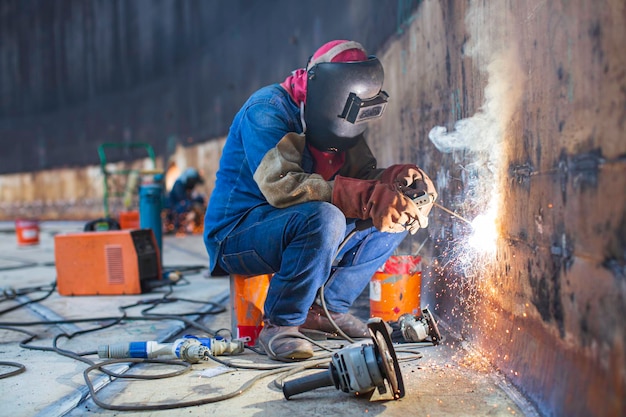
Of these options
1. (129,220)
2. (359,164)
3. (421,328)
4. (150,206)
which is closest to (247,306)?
(421,328)

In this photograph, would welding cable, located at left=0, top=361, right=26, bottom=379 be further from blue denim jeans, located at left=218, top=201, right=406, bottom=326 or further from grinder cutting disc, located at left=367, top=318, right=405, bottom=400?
grinder cutting disc, located at left=367, top=318, right=405, bottom=400

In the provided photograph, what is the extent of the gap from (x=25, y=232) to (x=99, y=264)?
15.4ft

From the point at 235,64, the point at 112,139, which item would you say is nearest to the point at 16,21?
the point at 112,139

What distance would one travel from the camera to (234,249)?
2584 mm

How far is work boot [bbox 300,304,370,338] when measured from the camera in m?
2.74

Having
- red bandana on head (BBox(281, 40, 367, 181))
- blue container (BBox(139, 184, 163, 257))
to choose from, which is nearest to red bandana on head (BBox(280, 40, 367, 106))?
red bandana on head (BBox(281, 40, 367, 181))

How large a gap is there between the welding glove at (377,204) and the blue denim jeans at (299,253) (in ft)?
0.18

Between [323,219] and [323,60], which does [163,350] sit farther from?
[323,60]

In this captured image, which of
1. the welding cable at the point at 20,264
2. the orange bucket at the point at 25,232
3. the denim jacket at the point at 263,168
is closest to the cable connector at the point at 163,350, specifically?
the denim jacket at the point at 263,168

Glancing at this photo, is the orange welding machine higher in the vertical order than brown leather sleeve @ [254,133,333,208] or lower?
lower

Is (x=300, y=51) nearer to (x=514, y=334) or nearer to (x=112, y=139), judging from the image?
(x=514, y=334)

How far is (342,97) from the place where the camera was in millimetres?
2494

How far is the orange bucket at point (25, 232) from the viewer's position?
8.28 metres

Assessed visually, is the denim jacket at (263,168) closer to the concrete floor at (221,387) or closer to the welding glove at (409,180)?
the welding glove at (409,180)
